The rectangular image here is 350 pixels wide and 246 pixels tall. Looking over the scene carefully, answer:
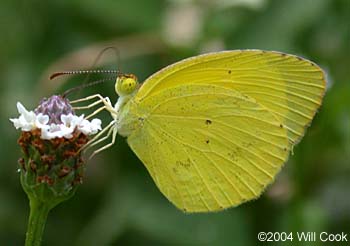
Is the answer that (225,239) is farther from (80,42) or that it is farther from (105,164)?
(80,42)

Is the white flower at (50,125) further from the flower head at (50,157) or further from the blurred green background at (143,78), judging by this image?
the blurred green background at (143,78)

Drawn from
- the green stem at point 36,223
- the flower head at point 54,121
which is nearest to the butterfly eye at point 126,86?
the flower head at point 54,121

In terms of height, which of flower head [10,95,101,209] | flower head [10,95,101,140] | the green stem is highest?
flower head [10,95,101,140]

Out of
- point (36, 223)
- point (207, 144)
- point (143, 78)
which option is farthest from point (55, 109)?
point (143, 78)

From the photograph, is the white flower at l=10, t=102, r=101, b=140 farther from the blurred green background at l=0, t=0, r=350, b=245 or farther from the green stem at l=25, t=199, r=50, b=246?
the blurred green background at l=0, t=0, r=350, b=245

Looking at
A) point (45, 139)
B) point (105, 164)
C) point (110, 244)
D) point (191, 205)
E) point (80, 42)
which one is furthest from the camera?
point (80, 42)

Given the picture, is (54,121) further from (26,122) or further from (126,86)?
(126,86)

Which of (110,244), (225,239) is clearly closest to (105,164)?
(110,244)

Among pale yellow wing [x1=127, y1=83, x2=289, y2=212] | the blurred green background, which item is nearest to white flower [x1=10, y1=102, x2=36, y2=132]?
pale yellow wing [x1=127, y1=83, x2=289, y2=212]
